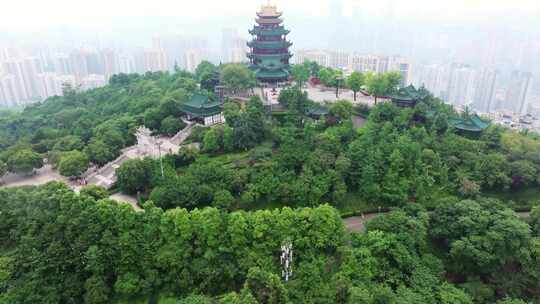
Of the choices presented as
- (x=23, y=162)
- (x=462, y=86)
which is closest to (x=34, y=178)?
(x=23, y=162)

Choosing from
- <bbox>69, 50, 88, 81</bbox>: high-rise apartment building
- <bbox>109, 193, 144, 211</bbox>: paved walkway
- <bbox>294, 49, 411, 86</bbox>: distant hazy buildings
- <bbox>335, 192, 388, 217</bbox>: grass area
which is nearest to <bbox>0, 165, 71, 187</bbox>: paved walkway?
<bbox>109, 193, 144, 211</bbox>: paved walkway

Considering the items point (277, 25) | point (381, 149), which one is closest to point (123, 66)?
point (277, 25)

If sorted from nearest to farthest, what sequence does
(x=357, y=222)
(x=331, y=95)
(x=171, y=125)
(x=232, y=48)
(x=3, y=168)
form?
(x=357, y=222), (x=3, y=168), (x=171, y=125), (x=331, y=95), (x=232, y=48)

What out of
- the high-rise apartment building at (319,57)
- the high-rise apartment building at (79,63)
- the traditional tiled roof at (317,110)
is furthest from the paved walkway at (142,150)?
the high-rise apartment building at (79,63)

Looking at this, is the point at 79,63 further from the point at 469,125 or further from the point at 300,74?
the point at 469,125

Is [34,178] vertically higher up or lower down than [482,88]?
higher up

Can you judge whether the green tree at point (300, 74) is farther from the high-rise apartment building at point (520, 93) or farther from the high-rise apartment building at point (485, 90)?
the high-rise apartment building at point (520, 93)

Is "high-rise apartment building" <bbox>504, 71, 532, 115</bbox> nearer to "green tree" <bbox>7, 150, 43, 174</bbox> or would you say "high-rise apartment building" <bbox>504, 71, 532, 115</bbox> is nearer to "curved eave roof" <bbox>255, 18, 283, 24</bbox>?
"curved eave roof" <bbox>255, 18, 283, 24</bbox>
